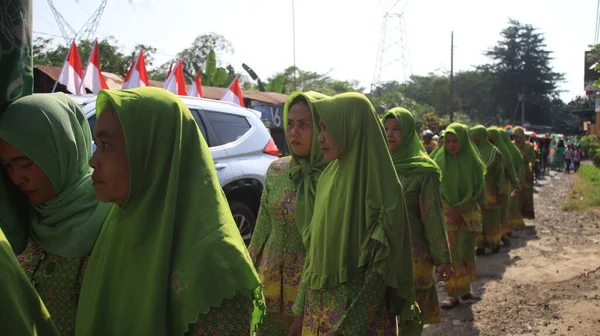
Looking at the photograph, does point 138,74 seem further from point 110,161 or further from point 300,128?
point 110,161

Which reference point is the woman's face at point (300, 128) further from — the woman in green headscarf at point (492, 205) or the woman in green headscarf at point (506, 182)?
the woman in green headscarf at point (506, 182)

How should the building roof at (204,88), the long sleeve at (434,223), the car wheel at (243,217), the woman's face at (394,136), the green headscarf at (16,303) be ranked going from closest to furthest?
the green headscarf at (16,303) → the long sleeve at (434,223) → the woman's face at (394,136) → the car wheel at (243,217) → the building roof at (204,88)

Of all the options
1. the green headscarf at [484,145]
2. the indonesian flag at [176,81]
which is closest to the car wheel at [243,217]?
the green headscarf at [484,145]

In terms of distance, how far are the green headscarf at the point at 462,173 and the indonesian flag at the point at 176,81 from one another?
7173 mm

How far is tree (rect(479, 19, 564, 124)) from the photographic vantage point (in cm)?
6444

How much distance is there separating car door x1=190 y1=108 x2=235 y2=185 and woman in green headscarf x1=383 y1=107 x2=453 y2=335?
242cm

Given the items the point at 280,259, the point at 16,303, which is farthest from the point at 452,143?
the point at 16,303

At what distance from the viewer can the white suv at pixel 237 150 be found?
6.60 m

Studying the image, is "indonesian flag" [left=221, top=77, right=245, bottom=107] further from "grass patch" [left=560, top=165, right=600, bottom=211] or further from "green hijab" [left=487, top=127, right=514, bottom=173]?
"grass patch" [left=560, top=165, right=600, bottom=211]

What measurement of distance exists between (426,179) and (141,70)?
27.5ft

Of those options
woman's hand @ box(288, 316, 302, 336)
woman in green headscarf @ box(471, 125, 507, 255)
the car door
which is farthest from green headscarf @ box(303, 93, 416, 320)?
woman in green headscarf @ box(471, 125, 507, 255)

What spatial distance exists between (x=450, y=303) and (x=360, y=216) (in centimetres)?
391

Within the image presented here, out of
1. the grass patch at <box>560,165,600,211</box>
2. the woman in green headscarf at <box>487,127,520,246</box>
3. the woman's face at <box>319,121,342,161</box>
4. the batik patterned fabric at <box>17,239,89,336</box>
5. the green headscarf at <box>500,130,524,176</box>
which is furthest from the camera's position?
the grass patch at <box>560,165,600,211</box>

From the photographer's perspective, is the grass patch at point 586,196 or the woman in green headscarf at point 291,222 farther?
the grass patch at point 586,196
